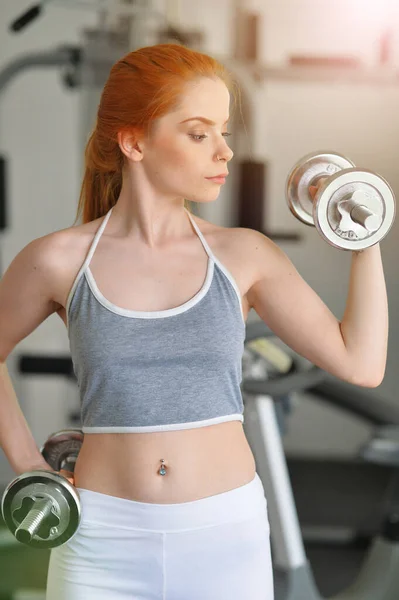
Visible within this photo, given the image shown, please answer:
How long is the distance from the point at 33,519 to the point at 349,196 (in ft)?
1.76

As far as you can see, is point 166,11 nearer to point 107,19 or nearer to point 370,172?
point 107,19

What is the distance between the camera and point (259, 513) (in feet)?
3.47

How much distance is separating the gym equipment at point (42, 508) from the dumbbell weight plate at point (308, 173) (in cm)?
46

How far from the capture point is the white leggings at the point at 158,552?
100cm

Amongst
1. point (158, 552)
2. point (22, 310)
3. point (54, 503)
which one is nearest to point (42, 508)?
point (54, 503)

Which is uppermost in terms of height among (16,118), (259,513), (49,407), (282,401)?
(259,513)

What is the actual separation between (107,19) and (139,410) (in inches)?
88.9

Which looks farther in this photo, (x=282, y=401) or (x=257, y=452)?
(x=282, y=401)

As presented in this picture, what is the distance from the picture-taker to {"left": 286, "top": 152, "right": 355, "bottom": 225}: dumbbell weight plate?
1.05 metres

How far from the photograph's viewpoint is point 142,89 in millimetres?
1006

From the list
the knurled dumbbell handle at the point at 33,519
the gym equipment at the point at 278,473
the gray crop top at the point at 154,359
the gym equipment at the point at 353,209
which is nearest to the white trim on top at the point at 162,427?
the gray crop top at the point at 154,359

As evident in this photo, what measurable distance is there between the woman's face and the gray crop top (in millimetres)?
131

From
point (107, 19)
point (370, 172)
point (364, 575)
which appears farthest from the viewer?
point (107, 19)

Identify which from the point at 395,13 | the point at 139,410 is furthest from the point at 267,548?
the point at 395,13
